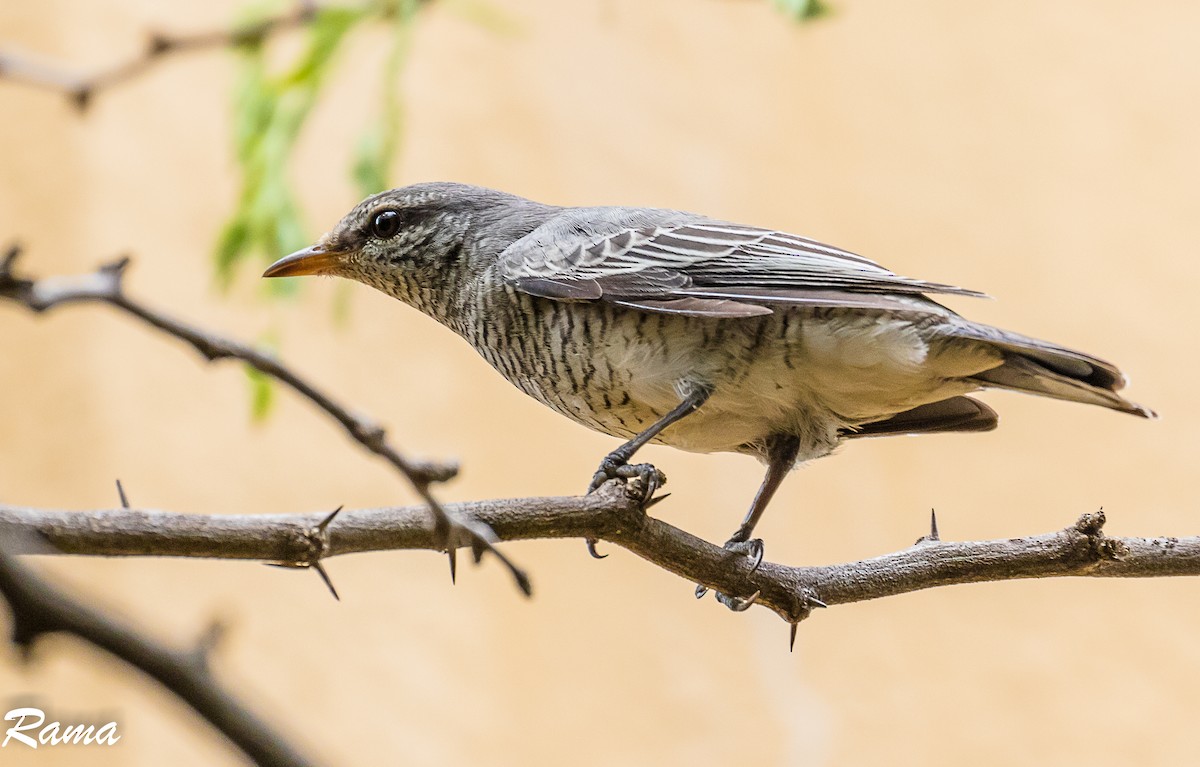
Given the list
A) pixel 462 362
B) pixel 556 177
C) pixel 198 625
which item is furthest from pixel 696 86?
pixel 198 625

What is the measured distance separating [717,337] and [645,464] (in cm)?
38

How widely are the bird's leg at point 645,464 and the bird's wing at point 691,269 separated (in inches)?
6.2

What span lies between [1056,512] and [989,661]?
0.71m

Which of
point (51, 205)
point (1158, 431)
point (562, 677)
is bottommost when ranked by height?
point (562, 677)

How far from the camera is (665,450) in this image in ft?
18.3

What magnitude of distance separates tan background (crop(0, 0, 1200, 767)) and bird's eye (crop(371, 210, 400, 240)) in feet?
9.65

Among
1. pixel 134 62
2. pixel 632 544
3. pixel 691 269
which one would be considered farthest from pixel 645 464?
pixel 134 62

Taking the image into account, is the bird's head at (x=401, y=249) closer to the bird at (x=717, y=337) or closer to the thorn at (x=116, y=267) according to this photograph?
the bird at (x=717, y=337)

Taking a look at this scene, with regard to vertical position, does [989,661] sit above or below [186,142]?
below

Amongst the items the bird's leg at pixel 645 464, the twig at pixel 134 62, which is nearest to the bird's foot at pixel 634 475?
the bird's leg at pixel 645 464

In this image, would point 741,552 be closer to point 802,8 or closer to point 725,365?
point 725,365

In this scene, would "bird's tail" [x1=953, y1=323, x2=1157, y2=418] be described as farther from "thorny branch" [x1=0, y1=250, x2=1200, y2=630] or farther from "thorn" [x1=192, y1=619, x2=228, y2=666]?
"thorn" [x1=192, y1=619, x2=228, y2=666]

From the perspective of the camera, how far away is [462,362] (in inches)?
227

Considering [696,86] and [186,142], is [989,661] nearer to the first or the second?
[696,86]
